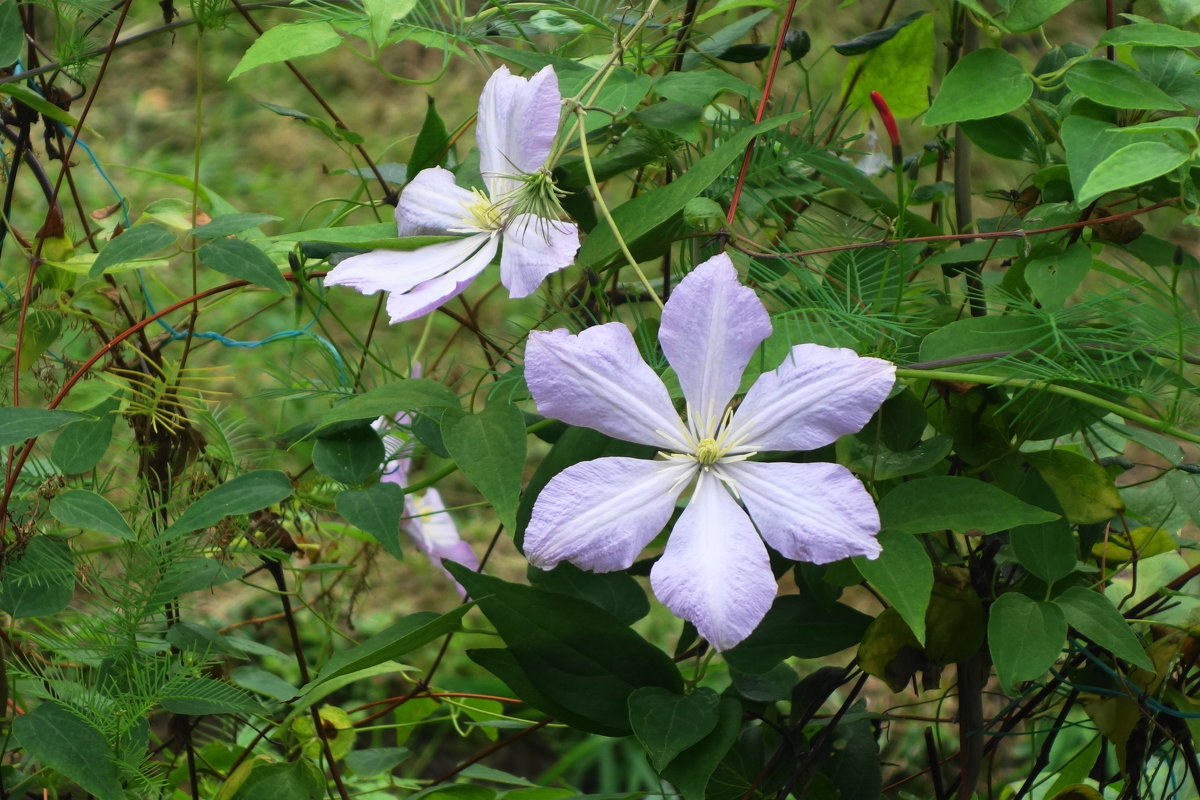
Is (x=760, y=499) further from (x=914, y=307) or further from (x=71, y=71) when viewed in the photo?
(x=71, y=71)

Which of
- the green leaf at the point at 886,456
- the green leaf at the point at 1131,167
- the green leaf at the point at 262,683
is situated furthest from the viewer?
the green leaf at the point at 262,683

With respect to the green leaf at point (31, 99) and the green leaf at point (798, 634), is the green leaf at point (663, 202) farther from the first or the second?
the green leaf at point (31, 99)

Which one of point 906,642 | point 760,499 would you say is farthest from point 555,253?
point 906,642

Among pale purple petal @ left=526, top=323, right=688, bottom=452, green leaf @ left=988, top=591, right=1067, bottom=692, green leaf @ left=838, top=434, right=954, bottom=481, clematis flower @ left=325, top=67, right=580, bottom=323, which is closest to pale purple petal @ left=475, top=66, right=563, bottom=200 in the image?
clematis flower @ left=325, top=67, right=580, bottom=323

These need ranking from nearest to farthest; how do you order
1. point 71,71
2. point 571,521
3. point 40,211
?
point 571,521 < point 71,71 < point 40,211

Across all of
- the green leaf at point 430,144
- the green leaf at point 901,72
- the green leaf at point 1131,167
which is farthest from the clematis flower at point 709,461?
the green leaf at point 901,72

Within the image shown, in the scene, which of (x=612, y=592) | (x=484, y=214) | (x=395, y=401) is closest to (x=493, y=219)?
(x=484, y=214)
